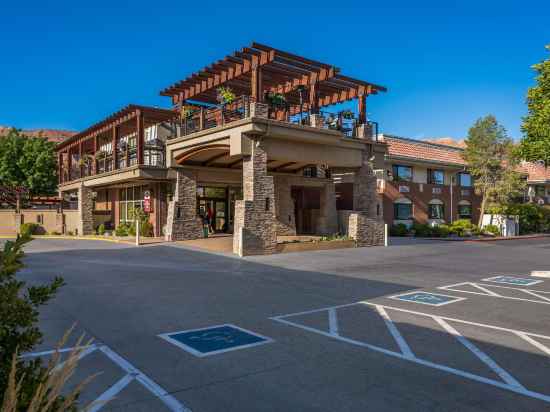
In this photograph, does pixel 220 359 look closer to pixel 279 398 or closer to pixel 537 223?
pixel 279 398

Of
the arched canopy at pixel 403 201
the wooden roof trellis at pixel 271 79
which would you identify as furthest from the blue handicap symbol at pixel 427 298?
the arched canopy at pixel 403 201

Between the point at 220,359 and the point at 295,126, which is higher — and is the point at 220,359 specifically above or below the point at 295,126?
below

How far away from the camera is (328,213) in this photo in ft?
90.4

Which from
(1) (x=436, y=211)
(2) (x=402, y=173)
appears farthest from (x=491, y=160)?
(2) (x=402, y=173)

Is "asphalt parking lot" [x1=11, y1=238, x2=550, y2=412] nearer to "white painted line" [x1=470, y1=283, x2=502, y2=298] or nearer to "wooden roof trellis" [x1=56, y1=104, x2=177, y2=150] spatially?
"white painted line" [x1=470, y1=283, x2=502, y2=298]

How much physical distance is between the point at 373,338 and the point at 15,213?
3775 centimetres

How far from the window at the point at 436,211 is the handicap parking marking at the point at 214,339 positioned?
32322 mm

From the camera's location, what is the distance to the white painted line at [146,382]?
14.3 ft

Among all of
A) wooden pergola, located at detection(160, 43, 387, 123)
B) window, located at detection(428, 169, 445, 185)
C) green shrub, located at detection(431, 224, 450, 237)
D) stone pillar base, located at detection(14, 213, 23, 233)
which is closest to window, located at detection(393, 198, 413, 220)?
green shrub, located at detection(431, 224, 450, 237)

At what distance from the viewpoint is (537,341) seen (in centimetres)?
656

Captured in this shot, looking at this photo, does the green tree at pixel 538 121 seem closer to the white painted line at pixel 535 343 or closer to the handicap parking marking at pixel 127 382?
the white painted line at pixel 535 343

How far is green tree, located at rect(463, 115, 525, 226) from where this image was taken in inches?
1384

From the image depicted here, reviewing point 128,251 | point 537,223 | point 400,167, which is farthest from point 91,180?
point 537,223

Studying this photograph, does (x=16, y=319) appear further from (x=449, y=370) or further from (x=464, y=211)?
(x=464, y=211)
